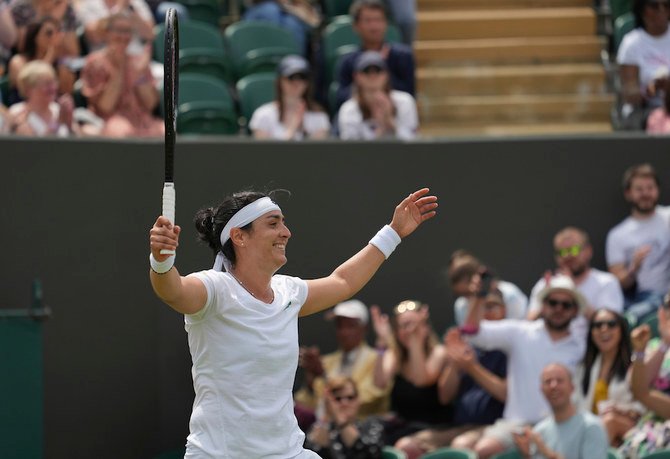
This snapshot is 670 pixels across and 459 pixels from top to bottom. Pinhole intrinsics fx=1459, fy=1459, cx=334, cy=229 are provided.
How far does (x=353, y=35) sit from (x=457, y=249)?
228 cm

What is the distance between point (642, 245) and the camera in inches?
358

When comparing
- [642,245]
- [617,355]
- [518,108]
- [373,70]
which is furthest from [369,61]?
[617,355]

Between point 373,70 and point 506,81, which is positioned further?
point 506,81

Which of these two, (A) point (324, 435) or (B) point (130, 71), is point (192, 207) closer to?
(B) point (130, 71)

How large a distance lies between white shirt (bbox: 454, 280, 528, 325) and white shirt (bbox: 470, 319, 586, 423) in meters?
0.31

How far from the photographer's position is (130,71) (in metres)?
9.56

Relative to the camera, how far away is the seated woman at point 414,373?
8.40 metres

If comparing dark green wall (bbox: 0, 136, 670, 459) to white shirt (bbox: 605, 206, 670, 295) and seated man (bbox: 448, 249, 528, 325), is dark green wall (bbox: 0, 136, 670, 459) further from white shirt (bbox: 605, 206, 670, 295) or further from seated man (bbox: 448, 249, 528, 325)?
seated man (bbox: 448, 249, 528, 325)

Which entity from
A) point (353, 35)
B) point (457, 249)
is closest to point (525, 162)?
point (457, 249)

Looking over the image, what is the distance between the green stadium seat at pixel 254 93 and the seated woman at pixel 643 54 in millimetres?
2504

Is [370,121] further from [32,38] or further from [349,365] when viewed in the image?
[32,38]

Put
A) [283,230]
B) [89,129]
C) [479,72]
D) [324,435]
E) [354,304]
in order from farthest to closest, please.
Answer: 1. [479,72]
2. [89,129]
3. [354,304]
4. [324,435]
5. [283,230]

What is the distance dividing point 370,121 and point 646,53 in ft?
7.06

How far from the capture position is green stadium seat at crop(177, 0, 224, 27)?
11.5 metres
